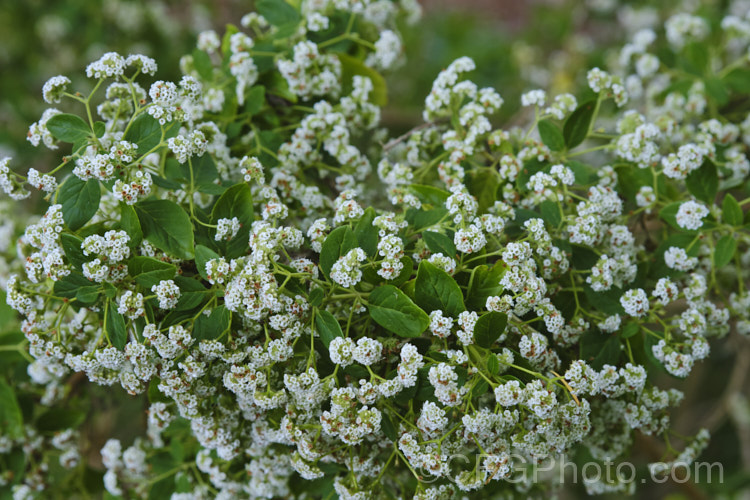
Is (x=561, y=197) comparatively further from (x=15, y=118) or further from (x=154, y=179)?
(x=15, y=118)

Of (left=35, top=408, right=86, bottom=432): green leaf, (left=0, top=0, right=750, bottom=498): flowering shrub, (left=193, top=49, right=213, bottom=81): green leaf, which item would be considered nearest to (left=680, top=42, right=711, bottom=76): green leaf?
(left=0, top=0, right=750, bottom=498): flowering shrub

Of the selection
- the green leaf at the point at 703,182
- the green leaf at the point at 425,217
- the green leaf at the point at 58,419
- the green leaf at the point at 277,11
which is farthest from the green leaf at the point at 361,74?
the green leaf at the point at 58,419

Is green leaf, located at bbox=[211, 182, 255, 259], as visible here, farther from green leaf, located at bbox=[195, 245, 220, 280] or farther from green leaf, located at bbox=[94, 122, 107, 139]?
green leaf, located at bbox=[94, 122, 107, 139]

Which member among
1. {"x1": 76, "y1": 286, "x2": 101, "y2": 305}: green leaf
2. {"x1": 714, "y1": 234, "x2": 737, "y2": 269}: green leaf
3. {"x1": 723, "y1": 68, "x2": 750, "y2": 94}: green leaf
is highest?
{"x1": 723, "y1": 68, "x2": 750, "y2": 94}: green leaf

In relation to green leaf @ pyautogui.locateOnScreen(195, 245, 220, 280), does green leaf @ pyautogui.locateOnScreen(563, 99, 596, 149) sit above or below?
above

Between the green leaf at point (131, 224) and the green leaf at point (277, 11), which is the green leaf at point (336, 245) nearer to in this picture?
the green leaf at point (131, 224)

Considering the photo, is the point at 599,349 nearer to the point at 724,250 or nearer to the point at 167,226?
the point at 724,250
